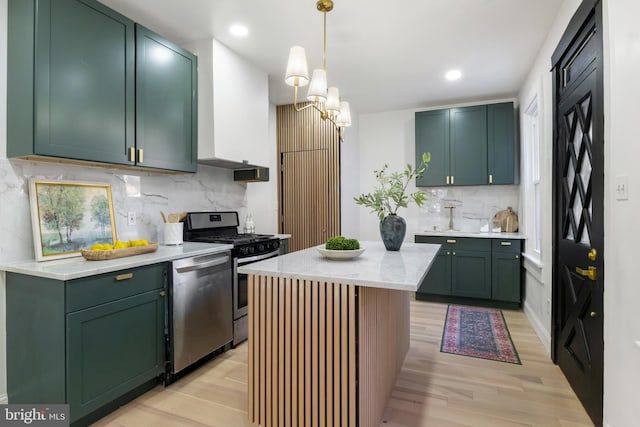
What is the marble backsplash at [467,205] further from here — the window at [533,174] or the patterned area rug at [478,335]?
the patterned area rug at [478,335]

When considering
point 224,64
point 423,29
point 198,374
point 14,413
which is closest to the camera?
→ point 14,413

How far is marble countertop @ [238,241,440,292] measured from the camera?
1.50 metres

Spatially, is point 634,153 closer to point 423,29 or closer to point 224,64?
point 423,29

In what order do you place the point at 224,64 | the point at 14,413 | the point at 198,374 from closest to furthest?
the point at 14,413
the point at 198,374
the point at 224,64

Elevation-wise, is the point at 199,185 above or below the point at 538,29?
below

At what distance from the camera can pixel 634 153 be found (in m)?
1.47

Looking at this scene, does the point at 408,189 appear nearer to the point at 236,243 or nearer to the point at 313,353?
the point at 236,243

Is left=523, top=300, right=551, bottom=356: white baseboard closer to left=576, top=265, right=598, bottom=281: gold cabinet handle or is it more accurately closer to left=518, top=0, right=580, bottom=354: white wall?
left=518, top=0, right=580, bottom=354: white wall

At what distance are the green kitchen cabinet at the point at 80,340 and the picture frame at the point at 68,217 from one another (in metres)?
0.28

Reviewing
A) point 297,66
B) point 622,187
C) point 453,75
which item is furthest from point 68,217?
point 453,75

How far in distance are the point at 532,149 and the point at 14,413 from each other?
5.18 m

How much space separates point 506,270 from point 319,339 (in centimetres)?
328

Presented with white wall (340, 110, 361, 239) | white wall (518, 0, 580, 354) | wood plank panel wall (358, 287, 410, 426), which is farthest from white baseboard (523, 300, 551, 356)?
white wall (340, 110, 361, 239)

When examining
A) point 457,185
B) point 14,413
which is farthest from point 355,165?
point 14,413
